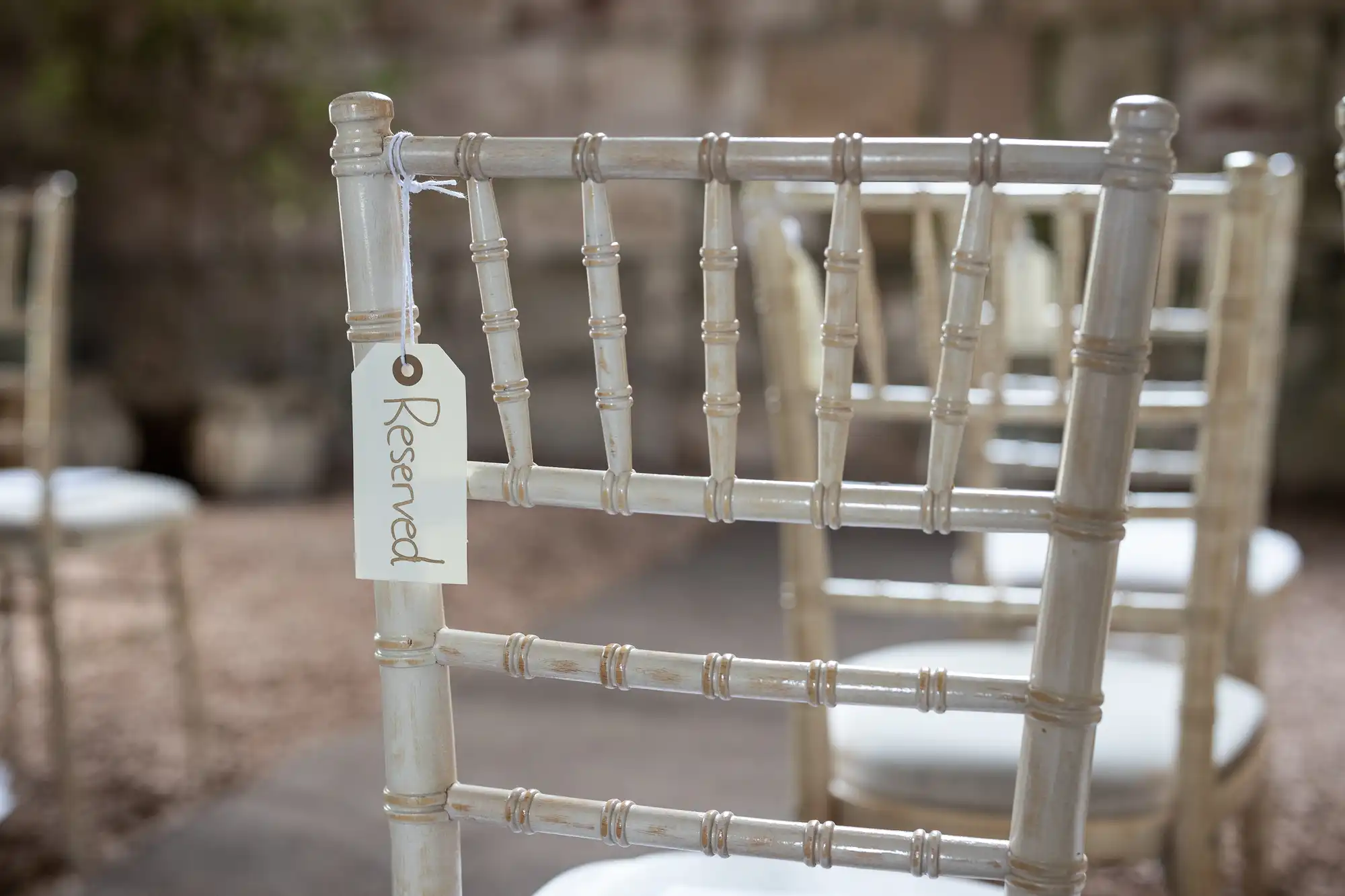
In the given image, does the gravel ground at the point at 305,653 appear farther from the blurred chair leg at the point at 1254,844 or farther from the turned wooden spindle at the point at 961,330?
the turned wooden spindle at the point at 961,330

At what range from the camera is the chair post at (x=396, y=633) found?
0.67m

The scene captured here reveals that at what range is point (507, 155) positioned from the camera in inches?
25.6

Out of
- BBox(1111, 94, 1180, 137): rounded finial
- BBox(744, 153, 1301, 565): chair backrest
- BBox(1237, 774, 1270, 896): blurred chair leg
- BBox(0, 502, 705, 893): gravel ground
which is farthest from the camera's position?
BBox(0, 502, 705, 893): gravel ground

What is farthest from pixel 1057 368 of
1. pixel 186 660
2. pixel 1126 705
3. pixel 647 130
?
pixel 647 130

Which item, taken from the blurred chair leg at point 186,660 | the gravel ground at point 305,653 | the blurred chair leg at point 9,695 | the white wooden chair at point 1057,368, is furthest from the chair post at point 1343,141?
the blurred chair leg at point 9,695

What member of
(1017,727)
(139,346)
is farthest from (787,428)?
(139,346)

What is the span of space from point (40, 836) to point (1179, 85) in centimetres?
387

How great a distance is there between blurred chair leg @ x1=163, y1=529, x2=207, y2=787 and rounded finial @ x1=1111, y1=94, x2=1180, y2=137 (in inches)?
68.0

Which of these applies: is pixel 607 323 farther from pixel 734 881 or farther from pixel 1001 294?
pixel 1001 294

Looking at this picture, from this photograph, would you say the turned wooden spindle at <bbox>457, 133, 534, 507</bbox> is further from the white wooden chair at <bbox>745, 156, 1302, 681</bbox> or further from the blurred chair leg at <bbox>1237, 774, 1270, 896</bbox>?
the blurred chair leg at <bbox>1237, 774, 1270, 896</bbox>

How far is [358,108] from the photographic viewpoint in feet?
2.16

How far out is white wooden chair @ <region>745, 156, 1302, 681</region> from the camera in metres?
1.23

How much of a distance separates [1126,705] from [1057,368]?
0.33 meters

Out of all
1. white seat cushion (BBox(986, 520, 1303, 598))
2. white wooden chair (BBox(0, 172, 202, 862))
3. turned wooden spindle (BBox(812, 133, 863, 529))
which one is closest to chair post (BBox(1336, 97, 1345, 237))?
turned wooden spindle (BBox(812, 133, 863, 529))
